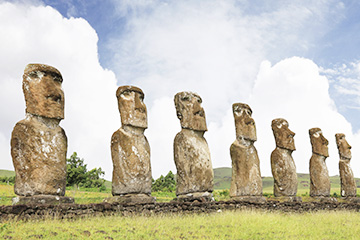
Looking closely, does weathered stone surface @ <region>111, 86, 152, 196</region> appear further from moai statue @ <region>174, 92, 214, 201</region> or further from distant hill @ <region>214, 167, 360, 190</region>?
distant hill @ <region>214, 167, 360, 190</region>

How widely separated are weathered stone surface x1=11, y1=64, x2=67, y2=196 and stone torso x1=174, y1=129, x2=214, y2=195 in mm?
4299

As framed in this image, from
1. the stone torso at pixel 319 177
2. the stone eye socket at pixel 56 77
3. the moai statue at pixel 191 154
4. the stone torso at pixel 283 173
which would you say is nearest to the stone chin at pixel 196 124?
the moai statue at pixel 191 154

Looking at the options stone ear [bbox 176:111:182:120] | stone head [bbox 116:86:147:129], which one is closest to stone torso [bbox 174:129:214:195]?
stone ear [bbox 176:111:182:120]

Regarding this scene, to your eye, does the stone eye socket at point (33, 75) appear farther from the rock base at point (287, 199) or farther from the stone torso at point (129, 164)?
the rock base at point (287, 199)

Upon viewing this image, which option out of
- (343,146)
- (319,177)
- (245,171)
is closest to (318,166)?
(319,177)

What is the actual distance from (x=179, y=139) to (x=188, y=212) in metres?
2.73

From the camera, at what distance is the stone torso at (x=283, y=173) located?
17.6m

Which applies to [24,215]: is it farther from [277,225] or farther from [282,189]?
[282,189]

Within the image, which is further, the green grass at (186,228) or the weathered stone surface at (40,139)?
the weathered stone surface at (40,139)

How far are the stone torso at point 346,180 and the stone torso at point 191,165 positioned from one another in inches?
467

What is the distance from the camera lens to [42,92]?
36.6 feet

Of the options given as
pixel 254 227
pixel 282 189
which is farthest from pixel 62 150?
pixel 282 189

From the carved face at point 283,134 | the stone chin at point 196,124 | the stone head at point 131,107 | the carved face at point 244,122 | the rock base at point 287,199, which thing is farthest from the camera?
the carved face at point 283,134

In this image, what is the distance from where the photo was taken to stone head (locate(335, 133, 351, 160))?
2303cm
